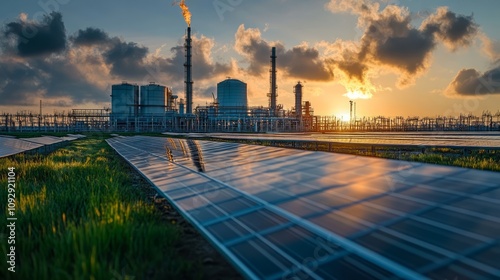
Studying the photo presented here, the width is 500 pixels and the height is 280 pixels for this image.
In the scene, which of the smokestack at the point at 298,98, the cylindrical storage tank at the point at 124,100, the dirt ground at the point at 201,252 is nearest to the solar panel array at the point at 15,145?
the dirt ground at the point at 201,252

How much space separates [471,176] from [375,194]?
6.19 ft

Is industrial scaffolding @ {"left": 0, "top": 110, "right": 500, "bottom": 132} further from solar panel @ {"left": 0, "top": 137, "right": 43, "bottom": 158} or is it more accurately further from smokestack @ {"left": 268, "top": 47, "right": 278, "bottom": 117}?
solar panel @ {"left": 0, "top": 137, "right": 43, "bottom": 158}

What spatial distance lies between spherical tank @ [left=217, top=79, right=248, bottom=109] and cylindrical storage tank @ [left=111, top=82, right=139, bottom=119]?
20782mm

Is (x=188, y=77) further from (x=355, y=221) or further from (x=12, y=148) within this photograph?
(x=355, y=221)

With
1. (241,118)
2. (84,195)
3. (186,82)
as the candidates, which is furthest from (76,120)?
(84,195)

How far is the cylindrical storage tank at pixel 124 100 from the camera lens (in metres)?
86.9

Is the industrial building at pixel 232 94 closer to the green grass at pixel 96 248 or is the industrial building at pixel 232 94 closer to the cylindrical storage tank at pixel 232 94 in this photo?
the cylindrical storage tank at pixel 232 94

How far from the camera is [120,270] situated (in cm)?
334

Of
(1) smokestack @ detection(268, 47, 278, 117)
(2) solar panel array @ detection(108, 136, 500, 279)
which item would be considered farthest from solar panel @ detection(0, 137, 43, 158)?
(1) smokestack @ detection(268, 47, 278, 117)

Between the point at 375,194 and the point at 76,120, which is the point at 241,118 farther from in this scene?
the point at 375,194

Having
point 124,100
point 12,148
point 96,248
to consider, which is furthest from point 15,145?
point 124,100

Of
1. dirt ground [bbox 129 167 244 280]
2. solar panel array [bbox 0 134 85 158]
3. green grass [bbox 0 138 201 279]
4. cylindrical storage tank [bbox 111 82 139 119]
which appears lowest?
dirt ground [bbox 129 167 244 280]

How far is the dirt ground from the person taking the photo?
3.67 meters

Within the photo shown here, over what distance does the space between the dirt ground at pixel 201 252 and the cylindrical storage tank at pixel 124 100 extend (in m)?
85.6
